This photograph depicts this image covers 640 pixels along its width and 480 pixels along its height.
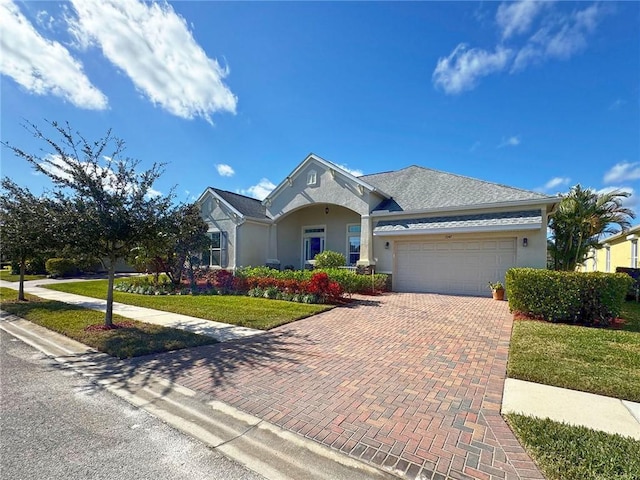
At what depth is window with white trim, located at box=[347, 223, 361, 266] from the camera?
17625mm

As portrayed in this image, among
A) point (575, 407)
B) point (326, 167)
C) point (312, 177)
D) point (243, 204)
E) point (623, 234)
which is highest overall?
point (326, 167)

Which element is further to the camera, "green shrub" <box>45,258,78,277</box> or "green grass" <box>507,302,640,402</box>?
"green shrub" <box>45,258,78,277</box>

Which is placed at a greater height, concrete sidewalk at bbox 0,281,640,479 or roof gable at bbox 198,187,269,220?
roof gable at bbox 198,187,269,220

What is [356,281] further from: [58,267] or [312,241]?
[58,267]

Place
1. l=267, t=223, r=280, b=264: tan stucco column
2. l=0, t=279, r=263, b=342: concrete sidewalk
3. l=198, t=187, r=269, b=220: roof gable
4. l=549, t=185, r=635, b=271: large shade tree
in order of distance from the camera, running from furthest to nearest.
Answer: l=267, t=223, r=280, b=264: tan stucco column
l=198, t=187, r=269, b=220: roof gable
l=549, t=185, r=635, b=271: large shade tree
l=0, t=279, r=263, b=342: concrete sidewalk

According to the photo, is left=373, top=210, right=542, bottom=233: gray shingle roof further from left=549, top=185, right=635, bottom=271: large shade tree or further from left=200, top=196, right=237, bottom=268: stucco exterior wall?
left=200, top=196, right=237, bottom=268: stucco exterior wall

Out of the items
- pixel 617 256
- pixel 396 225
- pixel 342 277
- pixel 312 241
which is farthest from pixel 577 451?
pixel 617 256

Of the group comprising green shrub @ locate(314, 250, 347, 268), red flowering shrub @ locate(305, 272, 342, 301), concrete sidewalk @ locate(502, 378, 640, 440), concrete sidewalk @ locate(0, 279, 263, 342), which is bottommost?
concrete sidewalk @ locate(0, 279, 263, 342)

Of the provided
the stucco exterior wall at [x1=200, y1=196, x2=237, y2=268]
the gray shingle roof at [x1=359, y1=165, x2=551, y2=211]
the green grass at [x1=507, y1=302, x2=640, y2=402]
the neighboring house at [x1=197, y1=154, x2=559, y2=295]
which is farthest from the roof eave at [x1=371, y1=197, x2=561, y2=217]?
the stucco exterior wall at [x1=200, y1=196, x2=237, y2=268]

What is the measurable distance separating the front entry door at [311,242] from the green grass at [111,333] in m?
12.1

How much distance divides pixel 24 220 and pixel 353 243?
13947 mm

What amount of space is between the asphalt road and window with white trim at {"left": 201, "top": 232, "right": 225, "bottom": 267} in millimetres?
14056

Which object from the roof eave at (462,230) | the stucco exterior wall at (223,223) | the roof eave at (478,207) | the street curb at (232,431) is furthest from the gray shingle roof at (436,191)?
the street curb at (232,431)

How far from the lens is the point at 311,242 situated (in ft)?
65.0
